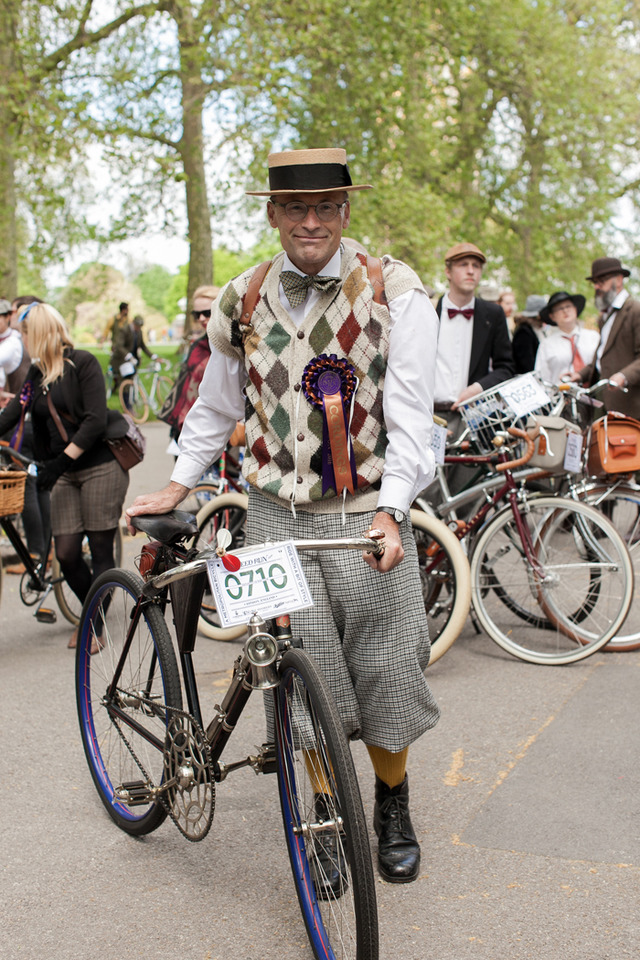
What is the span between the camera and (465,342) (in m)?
6.54

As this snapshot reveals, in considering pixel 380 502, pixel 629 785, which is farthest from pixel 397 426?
pixel 629 785

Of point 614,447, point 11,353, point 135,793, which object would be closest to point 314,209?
point 135,793

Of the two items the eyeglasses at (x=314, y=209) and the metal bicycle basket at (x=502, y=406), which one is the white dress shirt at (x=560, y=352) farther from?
the eyeglasses at (x=314, y=209)

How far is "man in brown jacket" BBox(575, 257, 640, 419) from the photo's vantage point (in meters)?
6.99

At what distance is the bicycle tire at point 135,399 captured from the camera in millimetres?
19922

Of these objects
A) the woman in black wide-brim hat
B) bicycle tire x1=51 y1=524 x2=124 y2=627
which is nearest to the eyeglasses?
bicycle tire x1=51 y1=524 x2=124 y2=627

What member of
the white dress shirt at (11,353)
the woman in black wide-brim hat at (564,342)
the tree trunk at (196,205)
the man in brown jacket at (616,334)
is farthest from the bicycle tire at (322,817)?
the tree trunk at (196,205)

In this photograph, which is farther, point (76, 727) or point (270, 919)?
point (76, 727)

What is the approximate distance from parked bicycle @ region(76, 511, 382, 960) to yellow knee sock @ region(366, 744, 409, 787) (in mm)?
476

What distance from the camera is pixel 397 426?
306 cm

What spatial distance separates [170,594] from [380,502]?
2.56 feet

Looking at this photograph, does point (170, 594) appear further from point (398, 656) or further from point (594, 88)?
point (594, 88)

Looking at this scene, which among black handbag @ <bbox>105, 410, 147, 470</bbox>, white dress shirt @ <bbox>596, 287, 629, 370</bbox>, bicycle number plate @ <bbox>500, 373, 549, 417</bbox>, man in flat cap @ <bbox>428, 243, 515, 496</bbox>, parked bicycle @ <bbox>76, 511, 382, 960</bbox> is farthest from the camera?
white dress shirt @ <bbox>596, 287, 629, 370</bbox>

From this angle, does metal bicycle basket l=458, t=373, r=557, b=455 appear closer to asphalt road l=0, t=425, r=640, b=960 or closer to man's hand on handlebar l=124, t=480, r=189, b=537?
asphalt road l=0, t=425, r=640, b=960
